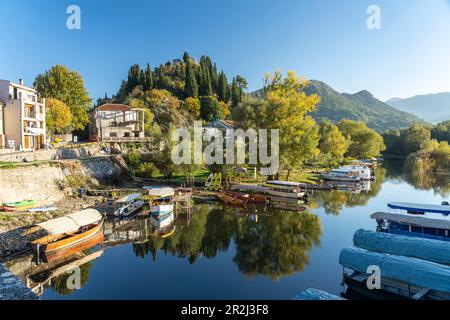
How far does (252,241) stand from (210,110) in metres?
65.9

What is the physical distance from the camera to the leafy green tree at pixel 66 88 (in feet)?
184

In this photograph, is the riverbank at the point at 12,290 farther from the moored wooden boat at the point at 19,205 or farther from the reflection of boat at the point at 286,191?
the reflection of boat at the point at 286,191

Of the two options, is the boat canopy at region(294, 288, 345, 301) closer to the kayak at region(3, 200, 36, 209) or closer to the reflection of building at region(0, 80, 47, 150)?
the kayak at region(3, 200, 36, 209)

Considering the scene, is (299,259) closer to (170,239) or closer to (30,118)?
(170,239)

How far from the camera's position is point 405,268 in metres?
13.5

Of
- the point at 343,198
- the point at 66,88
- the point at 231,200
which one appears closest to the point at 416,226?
the point at 231,200

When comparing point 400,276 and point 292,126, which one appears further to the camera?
point 292,126

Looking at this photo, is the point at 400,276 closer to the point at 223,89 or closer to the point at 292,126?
the point at 292,126

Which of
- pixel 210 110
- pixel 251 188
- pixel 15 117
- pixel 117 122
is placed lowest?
pixel 251 188

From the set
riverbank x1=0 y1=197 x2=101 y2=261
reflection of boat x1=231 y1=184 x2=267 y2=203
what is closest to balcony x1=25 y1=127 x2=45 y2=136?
riverbank x1=0 y1=197 x2=101 y2=261

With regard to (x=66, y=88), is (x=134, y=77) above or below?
above

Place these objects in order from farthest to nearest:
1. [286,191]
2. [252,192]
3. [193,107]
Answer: [193,107], [252,192], [286,191]

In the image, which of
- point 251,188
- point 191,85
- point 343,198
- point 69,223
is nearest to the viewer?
point 69,223

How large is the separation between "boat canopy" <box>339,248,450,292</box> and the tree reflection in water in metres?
3.66
